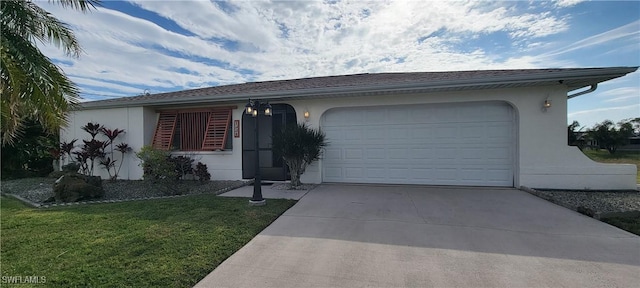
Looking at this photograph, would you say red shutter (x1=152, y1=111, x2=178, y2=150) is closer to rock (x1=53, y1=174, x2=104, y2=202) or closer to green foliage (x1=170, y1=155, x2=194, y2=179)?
green foliage (x1=170, y1=155, x2=194, y2=179)

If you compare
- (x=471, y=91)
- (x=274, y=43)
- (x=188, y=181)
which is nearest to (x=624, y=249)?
(x=471, y=91)

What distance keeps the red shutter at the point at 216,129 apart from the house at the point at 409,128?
35mm

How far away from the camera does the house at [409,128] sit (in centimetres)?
666

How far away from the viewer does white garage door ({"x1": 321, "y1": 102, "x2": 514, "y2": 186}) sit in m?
7.30

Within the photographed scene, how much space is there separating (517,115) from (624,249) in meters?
4.53

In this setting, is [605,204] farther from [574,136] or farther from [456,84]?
[574,136]

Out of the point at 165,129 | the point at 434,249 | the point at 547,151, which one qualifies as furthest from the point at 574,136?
the point at 165,129

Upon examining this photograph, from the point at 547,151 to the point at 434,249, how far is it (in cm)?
580

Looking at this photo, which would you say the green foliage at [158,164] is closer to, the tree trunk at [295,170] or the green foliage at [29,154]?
the tree trunk at [295,170]

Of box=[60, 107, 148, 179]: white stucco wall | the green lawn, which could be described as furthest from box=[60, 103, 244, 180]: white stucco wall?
the green lawn

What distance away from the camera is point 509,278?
2623 mm

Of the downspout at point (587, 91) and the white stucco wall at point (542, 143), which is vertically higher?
the downspout at point (587, 91)

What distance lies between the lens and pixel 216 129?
890cm

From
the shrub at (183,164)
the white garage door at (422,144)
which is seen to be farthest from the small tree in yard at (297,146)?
the shrub at (183,164)
